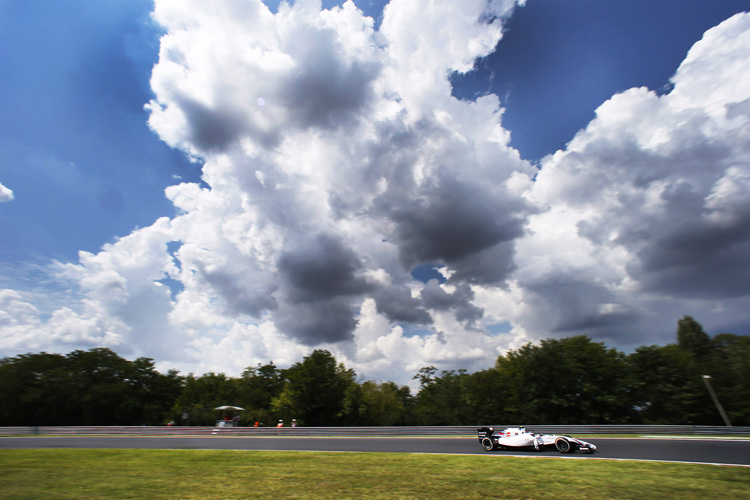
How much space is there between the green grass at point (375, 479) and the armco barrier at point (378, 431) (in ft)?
44.7

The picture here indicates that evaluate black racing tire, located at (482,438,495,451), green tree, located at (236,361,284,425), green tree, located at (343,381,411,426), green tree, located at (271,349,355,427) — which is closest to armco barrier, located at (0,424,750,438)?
black racing tire, located at (482,438,495,451)

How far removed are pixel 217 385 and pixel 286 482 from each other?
91.7 m

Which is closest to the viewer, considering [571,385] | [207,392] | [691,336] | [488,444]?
[488,444]

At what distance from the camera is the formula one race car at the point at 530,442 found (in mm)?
14992

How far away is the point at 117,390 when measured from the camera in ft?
208

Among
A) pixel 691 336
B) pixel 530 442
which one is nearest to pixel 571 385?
pixel 530 442

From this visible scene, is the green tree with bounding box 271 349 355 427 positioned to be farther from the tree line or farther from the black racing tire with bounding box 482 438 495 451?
the black racing tire with bounding box 482 438 495 451

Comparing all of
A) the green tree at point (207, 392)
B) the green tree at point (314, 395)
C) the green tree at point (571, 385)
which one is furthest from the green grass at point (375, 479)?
the green tree at point (207, 392)

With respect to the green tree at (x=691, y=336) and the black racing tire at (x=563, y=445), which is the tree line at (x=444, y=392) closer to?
the green tree at (x=691, y=336)

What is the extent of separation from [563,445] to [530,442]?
1458 millimetres

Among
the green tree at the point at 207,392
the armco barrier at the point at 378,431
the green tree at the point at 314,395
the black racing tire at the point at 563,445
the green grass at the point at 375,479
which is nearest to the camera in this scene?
A: the green grass at the point at 375,479

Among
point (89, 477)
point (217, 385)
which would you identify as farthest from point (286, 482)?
point (217, 385)

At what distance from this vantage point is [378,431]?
28984mm

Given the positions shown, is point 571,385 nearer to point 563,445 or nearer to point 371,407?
point 371,407
